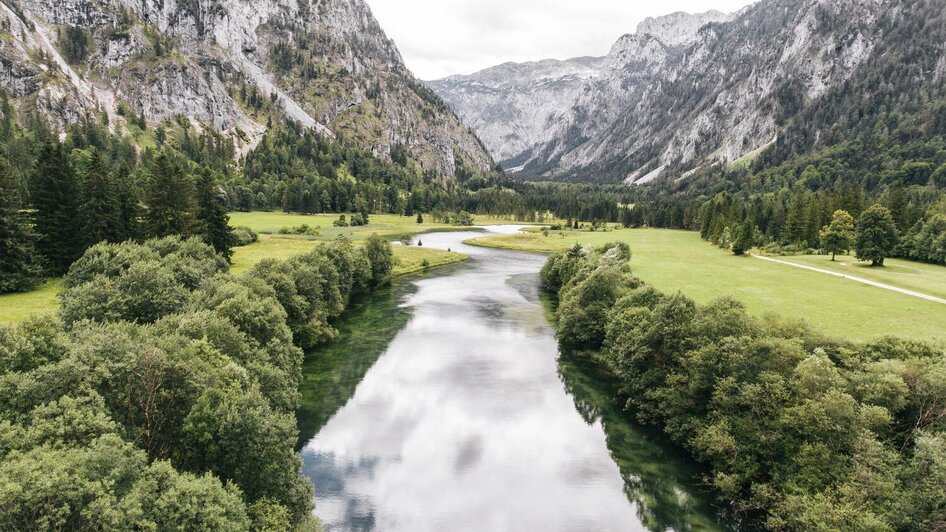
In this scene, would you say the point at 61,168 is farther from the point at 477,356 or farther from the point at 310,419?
the point at 477,356

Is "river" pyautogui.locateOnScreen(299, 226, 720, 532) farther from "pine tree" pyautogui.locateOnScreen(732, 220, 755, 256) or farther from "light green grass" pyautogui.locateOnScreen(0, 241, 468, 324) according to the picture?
"pine tree" pyautogui.locateOnScreen(732, 220, 755, 256)

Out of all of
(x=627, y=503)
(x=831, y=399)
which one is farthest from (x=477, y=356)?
(x=831, y=399)

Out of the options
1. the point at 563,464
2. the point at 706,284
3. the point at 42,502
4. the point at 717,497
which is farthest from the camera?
the point at 706,284

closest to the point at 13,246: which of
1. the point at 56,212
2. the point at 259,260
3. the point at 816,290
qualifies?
the point at 56,212

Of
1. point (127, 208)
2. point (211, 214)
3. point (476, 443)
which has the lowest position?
point (476, 443)

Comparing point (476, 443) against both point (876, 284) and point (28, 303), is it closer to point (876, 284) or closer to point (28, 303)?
point (28, 303)

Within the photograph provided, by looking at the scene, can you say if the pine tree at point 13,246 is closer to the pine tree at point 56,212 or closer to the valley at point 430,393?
the valley at point 430,393
